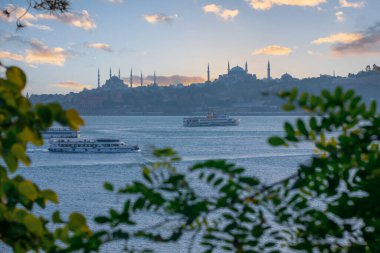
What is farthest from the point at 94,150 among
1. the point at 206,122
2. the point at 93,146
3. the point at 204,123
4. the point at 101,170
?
the point at 204,123

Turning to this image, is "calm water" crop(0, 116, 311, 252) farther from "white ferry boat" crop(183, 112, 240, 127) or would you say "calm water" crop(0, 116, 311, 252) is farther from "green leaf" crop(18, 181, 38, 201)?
"white ferry boat" crop(183, 112, 240, 127)

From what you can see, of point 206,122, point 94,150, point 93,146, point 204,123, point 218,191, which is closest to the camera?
point 218,191

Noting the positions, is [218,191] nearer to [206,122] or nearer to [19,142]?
[19,142]

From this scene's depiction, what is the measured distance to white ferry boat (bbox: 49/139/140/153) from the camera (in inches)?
2249

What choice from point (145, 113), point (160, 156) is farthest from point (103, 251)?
point (145, 113)

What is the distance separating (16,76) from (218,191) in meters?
0.64

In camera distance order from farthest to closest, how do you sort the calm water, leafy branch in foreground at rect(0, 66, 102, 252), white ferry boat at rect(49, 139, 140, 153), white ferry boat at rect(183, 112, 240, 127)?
white ferry boat at rect(183, 112, 240, 127), white ferry boat at rect(49, 139, 140, 153), the calm water, leafy branch in foreground at rect(0, 66, 102, 252)

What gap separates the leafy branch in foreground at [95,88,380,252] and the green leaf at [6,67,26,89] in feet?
1.25

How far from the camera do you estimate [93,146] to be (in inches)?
2285

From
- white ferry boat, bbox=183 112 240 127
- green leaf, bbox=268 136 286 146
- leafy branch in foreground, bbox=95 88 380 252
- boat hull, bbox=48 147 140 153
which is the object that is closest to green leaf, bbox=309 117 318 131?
leafy branch in foreground, bbox=95 88 380 252

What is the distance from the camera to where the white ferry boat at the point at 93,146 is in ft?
187

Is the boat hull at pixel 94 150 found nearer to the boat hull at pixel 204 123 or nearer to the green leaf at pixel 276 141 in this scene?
the boat hull at pixel 204 123

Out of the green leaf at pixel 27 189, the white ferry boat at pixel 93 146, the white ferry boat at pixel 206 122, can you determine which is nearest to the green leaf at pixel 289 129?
the green leaf at pixel 27 189

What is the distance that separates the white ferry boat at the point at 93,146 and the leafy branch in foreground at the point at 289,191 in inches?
2194
